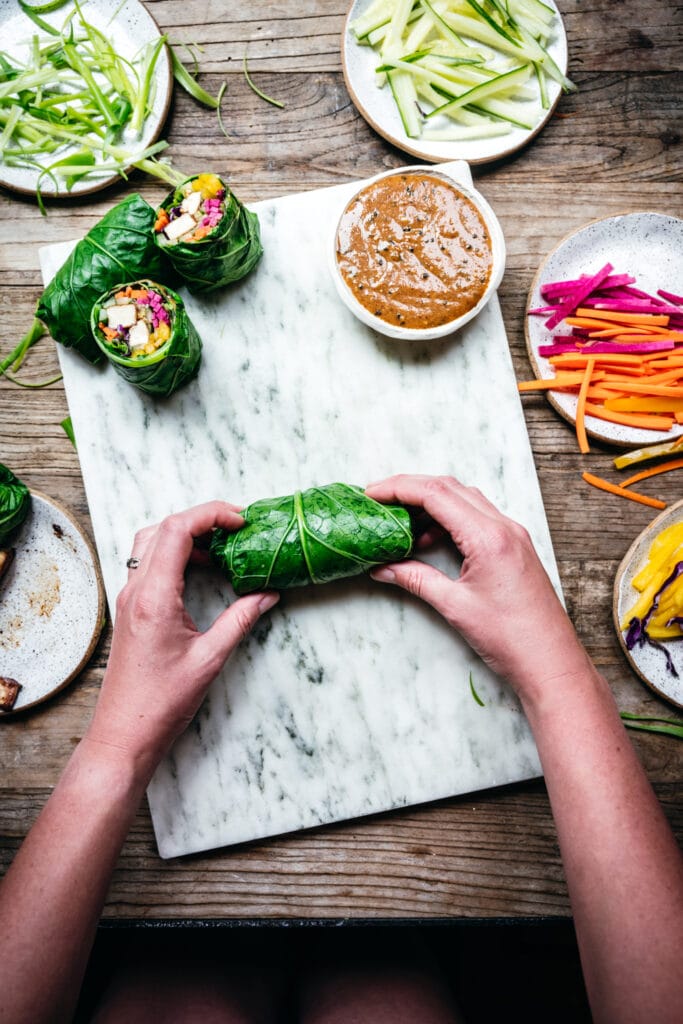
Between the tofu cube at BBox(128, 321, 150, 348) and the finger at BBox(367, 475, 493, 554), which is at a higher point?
the tofu cube at BBox(128, 321, 150, 348)

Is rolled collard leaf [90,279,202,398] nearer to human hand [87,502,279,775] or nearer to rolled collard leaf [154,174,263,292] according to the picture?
rolled collard leaf [154,174,263,292]

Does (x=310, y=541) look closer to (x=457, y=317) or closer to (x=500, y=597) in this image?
(x=500, y=597)

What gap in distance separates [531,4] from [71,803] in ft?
11.0

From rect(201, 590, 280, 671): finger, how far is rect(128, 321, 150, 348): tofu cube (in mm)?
941

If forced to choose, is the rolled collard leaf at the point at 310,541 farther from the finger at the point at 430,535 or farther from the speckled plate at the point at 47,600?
the speckled plate at the point at 47,600

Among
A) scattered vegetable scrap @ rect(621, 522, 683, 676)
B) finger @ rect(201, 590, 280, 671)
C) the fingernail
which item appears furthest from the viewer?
scattered vegetable scrap @ rect(621, 522, 683, 676)

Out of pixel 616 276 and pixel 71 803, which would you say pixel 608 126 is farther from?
pixel 71 803

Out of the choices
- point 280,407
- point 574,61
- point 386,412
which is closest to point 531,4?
point 574,61

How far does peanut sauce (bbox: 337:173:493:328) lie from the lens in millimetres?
2307

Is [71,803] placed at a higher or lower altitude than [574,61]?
lower

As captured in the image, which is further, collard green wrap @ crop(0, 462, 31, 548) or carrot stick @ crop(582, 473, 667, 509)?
carrot stick @ crop(582, 473, 667, 509)

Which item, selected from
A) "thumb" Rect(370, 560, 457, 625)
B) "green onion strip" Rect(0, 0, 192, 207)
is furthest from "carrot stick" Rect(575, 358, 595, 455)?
"green onion strip" Rect(0, 0, 192, 207)

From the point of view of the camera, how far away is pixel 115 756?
2.10 meters

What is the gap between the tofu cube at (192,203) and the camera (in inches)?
85.0
